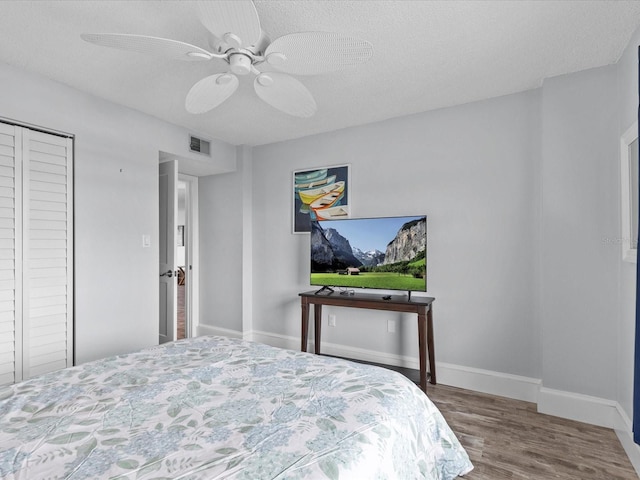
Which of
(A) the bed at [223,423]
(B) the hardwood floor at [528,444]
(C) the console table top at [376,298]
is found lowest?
(B) the hardwood floor at [528,444]

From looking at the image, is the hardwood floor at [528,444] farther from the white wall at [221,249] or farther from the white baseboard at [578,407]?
the white wall at [221,249]

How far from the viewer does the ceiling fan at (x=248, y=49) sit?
1485 mm

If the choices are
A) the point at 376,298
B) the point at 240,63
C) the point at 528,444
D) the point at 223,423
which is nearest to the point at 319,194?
the point at 376,298

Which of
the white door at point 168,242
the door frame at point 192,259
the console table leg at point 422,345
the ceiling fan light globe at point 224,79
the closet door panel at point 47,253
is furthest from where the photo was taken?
the door frame at point 192,259

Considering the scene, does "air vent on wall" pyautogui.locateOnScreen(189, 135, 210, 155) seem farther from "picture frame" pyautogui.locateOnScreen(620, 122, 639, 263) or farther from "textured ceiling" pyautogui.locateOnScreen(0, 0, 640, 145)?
"picture frame" pyautogui.locateOnScreen(620, 122, 639, 263)

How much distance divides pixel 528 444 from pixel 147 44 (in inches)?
120

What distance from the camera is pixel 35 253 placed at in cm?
266

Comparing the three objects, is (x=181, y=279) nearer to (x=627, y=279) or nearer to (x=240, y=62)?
(x=240, y=62)

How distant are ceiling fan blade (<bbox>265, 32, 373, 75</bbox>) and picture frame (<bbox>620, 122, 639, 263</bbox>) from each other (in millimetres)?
1727

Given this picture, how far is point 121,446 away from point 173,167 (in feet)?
10.1

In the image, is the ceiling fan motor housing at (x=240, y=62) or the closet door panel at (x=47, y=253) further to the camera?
the closet door panel at (x=47, y=253)

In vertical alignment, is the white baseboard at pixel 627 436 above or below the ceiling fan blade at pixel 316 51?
below

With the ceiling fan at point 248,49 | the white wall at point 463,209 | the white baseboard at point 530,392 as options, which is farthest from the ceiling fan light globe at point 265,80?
the white baseboard at point 530,392

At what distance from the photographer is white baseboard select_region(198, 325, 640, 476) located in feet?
7.61
